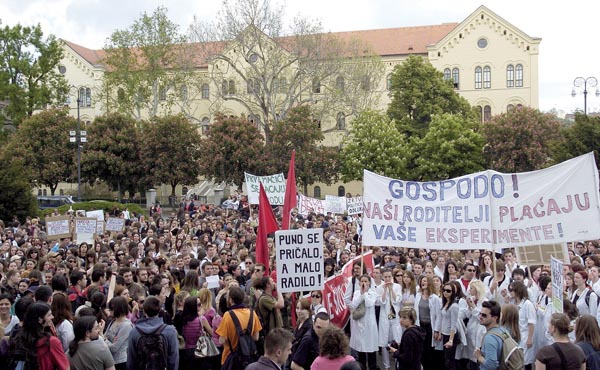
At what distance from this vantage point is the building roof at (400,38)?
70438mm

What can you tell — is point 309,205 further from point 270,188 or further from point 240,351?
point 240,351

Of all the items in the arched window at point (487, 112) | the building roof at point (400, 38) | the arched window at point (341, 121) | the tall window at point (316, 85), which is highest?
the building roof at point (400, 38)

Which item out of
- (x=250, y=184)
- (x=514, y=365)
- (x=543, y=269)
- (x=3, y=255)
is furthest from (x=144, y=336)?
(x=250, y=184)

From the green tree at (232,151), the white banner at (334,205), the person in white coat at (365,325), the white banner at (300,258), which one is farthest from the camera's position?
the green tree at (232,151)

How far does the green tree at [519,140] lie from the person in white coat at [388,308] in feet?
132

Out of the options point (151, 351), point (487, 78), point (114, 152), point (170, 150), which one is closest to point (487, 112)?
point (487, 78)

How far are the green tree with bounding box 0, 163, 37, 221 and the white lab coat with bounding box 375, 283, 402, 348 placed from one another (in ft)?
77.6

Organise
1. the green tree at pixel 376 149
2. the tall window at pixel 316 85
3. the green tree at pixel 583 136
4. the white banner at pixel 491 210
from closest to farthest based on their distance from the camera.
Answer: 1. the white banner at pixel 491 210
2. the green tree at pixel 583 136
3. the green tree at pixel 376 149
4. the tall window at pixel 316 85

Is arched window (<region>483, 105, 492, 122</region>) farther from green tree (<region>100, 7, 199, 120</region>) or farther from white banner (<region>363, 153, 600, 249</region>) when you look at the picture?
white banner (<region>363, 153, 600, 249</region>)

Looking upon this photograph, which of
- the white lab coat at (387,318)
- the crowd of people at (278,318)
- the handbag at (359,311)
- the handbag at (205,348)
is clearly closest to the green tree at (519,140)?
the crowd of people at (278,318)

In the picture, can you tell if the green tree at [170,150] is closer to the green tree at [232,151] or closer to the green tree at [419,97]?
the green tree at [232,151]

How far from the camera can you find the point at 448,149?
48250mm

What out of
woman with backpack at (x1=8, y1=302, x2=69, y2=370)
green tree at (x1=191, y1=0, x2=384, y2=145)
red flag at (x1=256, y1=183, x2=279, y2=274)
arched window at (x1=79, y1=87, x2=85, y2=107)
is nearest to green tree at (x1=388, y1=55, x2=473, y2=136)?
green tree at (x1=191, y1=0, x2=384, y2=145)

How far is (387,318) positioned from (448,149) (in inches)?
1493
